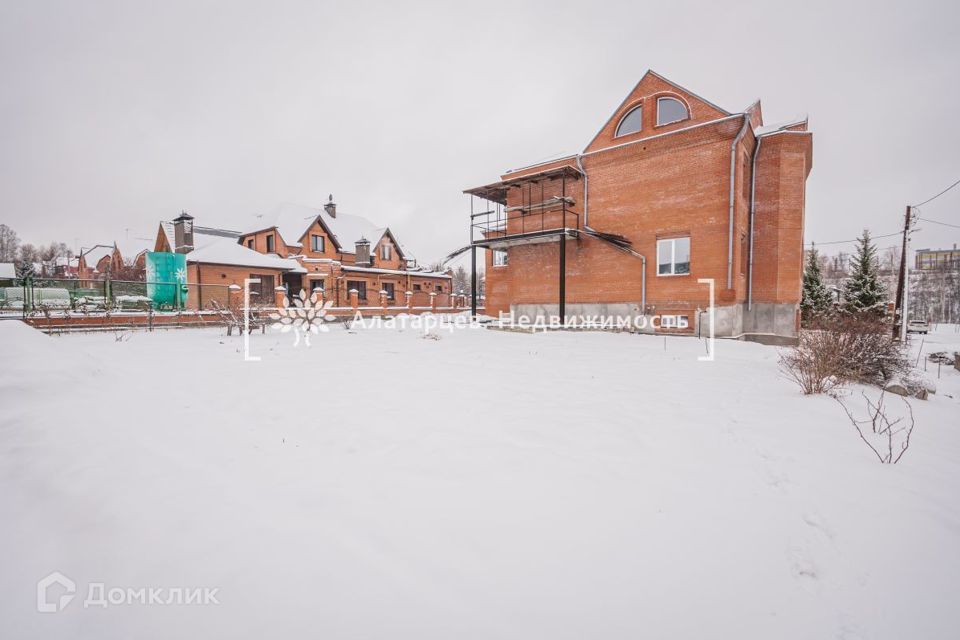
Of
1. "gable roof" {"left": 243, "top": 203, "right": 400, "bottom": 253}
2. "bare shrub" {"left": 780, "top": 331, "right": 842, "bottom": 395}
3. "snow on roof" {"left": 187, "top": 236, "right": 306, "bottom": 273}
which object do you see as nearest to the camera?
"bare shrub" {"left": 780, "top": 331, "right": 842, "bottom": 395}

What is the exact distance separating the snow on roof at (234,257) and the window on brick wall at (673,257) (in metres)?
22.3

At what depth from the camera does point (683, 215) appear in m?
13.7

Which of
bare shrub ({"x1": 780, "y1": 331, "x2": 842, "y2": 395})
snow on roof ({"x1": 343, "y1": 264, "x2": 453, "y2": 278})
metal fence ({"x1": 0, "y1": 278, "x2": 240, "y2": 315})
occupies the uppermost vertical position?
snow on roof ({"x1": 343, "y1": 264, "x2": 453, "y2": 278})

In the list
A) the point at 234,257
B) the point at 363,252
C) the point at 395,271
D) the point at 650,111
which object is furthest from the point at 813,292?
the point at 234,257

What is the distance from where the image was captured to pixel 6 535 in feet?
7.03

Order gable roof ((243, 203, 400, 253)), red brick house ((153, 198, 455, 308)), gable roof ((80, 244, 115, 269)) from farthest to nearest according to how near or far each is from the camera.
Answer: gable roof ((80, 244, 115, 269)), gable roof ((243, 203, 400, 253)), red brick house ((153, 198, 455, 308))

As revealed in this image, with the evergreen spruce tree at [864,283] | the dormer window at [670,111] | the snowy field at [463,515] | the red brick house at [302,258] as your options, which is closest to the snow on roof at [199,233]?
the red brick house at [302,258]

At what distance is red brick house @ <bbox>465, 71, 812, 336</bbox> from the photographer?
13.1 meters

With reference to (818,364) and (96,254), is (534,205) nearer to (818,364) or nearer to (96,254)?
(818,364)

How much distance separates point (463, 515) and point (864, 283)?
28.6 m

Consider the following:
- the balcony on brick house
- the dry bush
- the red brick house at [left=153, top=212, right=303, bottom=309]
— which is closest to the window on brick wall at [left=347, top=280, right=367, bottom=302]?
the red brick house at [left=153, top=212, right=303, bottom=309]

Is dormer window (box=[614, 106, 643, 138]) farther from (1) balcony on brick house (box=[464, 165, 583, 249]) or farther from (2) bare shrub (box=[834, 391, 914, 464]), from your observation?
(2) bare shrub (box=[834, 391, 914, 464])

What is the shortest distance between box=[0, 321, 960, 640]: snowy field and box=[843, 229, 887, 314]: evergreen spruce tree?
21710mm

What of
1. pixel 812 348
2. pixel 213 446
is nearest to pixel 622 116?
pixel 812 348
